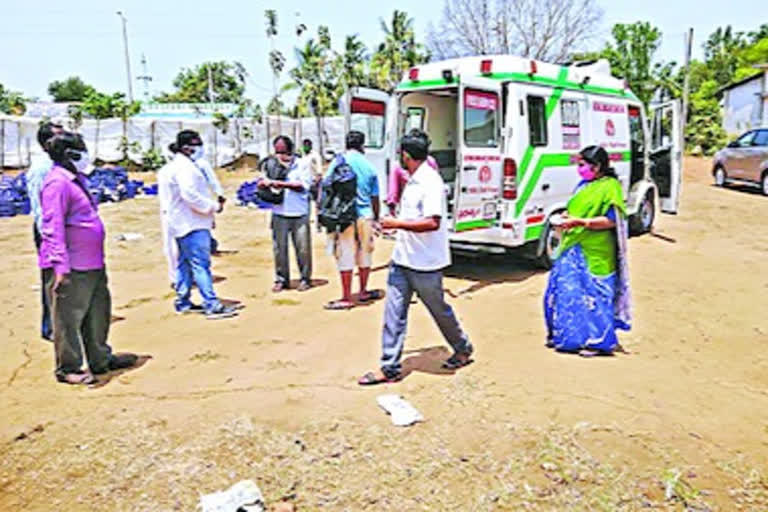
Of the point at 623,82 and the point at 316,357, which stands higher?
the point at 623,82

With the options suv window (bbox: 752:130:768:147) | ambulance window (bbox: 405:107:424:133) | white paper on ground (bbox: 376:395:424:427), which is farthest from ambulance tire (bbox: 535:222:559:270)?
suv window (bbox: 752:130:768:147)

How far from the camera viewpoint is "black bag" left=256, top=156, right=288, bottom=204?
20.1 ft

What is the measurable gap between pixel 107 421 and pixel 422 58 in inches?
941

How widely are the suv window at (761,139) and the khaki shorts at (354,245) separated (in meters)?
12.9

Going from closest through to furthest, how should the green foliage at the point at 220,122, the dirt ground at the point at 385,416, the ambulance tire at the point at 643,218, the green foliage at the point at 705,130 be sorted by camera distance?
the dirt ground at the point at 385,416 → the ambulance tire at the point at 643,218 → the green foliage at the point at 220,122 → the green foliage at the point at 705,130

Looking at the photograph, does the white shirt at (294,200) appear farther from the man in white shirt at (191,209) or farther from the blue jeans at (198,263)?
the blue jeans at (198,263)

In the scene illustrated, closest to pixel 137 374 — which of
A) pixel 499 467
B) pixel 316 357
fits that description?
pixel 316 357

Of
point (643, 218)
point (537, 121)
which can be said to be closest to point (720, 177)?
point (643, 218)

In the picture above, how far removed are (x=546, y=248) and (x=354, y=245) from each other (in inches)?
102

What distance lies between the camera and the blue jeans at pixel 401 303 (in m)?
3.99

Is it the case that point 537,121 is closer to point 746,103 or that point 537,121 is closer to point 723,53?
point 746,103

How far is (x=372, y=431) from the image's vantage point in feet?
11.4

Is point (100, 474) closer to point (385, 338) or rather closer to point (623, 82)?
point (385, 338)

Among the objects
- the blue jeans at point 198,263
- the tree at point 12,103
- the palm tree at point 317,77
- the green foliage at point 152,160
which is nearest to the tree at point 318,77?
the palm tree at point 317,77
